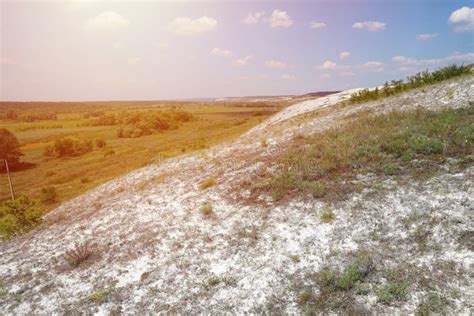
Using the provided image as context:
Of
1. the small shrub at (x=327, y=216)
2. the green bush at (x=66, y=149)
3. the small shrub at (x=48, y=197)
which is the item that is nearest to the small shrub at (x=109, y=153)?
the green bush at (x=66, y=149)

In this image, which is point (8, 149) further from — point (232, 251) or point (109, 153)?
point (232, 251)

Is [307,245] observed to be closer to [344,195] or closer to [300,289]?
[300,289]

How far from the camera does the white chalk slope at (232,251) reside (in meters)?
7.28

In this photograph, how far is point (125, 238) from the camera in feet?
35.3

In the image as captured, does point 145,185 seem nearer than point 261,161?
No

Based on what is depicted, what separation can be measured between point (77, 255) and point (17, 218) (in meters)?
7.43

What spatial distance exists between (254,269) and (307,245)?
1.78m

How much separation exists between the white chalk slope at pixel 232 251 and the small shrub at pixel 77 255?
0.28 metres

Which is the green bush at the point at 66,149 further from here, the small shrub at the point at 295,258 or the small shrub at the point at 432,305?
the small shrub at the point at 432,305

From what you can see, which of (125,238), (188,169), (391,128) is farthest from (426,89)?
(125,238)

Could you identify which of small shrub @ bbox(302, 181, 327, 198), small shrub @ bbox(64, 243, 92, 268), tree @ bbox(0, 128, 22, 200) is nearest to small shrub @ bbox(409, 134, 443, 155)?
small shrub @ bbox(302, 181, 327, 198)

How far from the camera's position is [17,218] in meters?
14.6

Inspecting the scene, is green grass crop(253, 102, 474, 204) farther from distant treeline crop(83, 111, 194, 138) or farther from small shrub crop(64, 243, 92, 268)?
distant treeline crop(83, 111, 194, 138)

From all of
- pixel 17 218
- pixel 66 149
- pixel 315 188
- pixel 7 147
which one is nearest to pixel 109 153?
pixel 66 149
